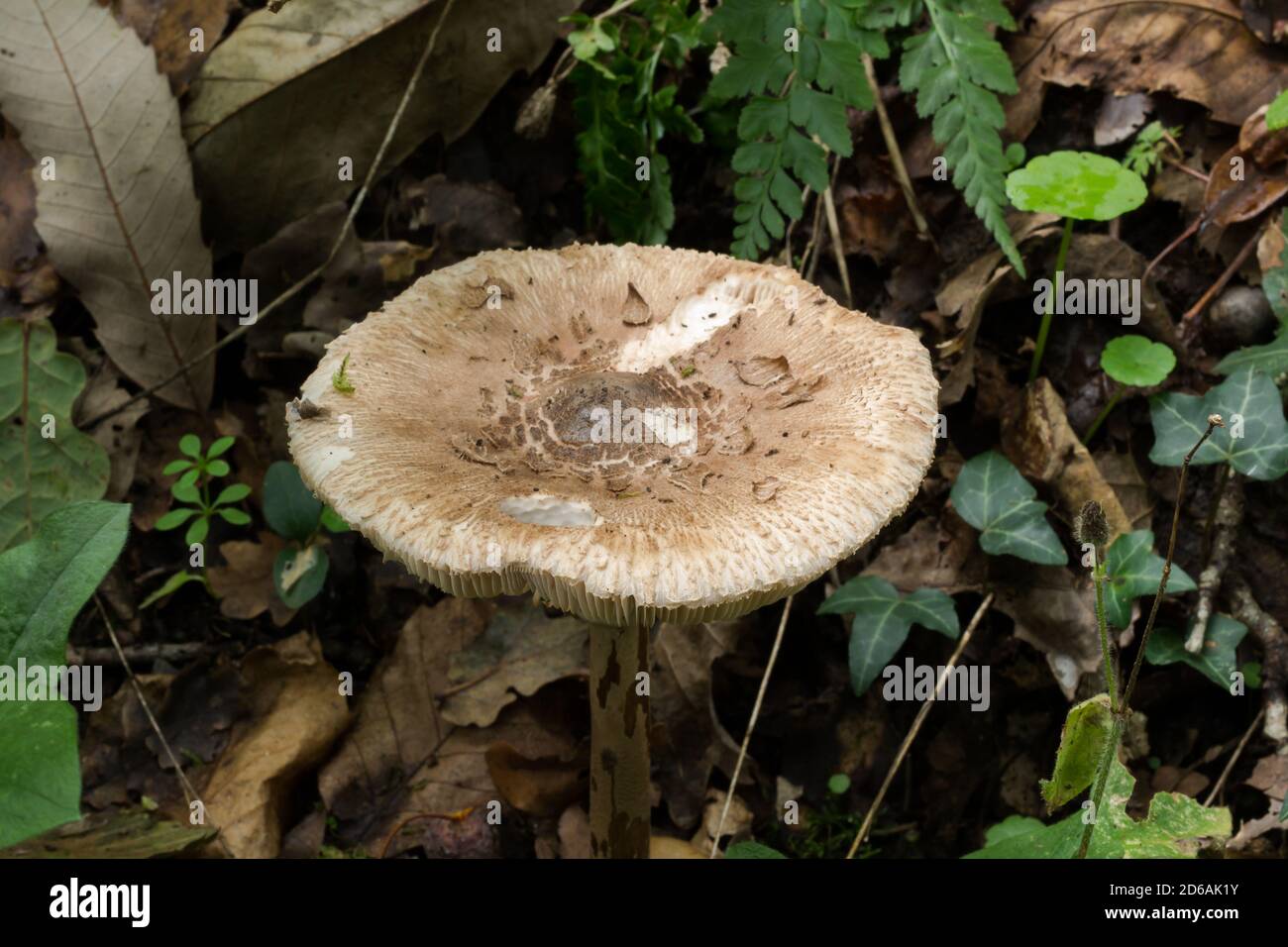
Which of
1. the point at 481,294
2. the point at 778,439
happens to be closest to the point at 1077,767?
the point at 778,439

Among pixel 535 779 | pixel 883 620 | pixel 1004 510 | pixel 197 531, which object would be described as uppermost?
pixel 1004 510

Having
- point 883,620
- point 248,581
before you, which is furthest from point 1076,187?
point 248,581

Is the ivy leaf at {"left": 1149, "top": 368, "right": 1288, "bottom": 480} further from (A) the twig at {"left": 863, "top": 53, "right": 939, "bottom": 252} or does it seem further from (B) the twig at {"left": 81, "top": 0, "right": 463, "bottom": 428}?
(B) the twig at {"left": 81, "top": 0, "right": 463, "bottom": 428}

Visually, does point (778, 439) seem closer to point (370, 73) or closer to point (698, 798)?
point (698, 798)

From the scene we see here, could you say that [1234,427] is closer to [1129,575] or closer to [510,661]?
[1129,575]

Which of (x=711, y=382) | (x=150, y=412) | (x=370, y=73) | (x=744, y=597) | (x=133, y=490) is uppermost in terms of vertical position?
(x=370, y=73)

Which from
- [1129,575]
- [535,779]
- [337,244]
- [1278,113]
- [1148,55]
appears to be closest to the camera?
[1278,113]

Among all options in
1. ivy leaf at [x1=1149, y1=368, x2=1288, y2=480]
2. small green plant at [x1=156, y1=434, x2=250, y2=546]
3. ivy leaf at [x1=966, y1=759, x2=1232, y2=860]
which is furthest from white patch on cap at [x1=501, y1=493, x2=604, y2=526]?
ivy leaf at [x1=1149, y1=368, x2=1288, y2=480]

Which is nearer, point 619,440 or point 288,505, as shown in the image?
point 619,440
